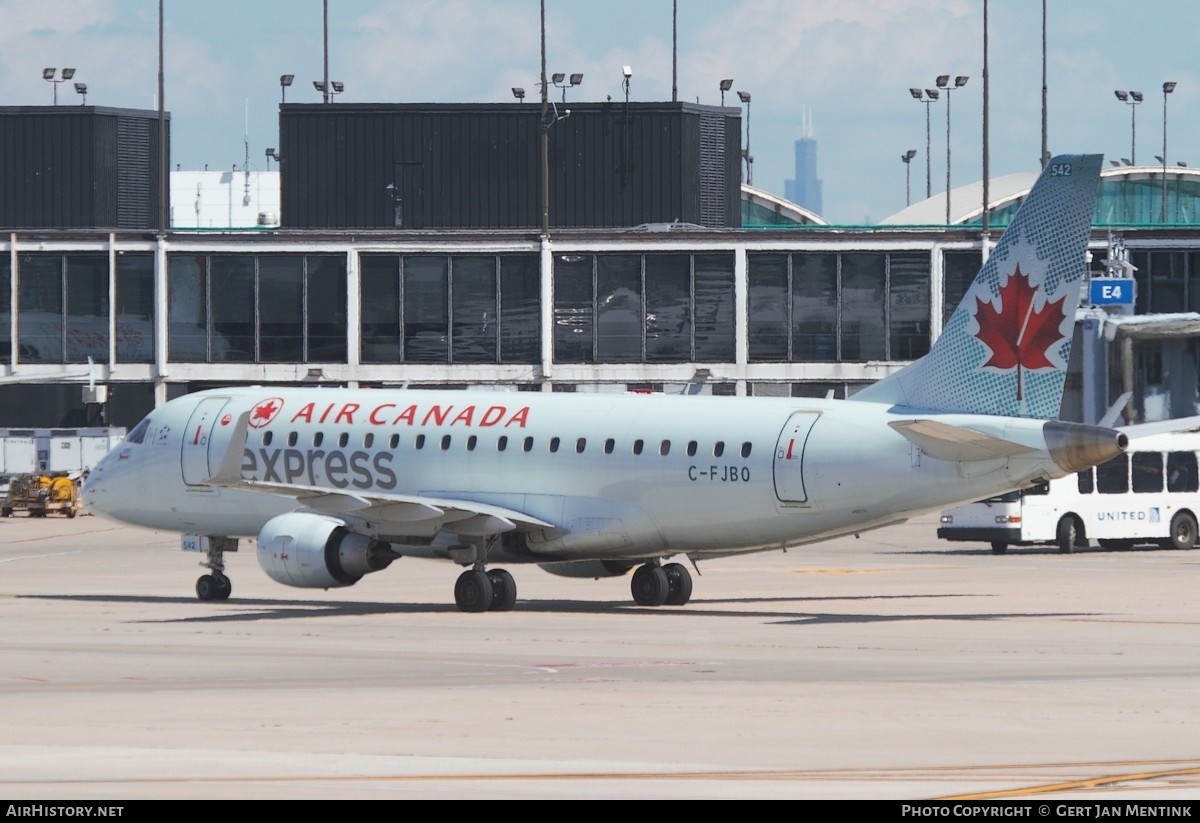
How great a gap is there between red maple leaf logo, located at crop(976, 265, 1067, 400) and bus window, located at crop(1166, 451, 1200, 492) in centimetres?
2865

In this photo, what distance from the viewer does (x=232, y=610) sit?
39.6 meters

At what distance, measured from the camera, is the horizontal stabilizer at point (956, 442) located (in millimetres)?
34156

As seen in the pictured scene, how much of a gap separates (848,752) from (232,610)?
74.4 ft

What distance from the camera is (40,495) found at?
83.2 meters

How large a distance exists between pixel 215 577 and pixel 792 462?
1283 centimetres

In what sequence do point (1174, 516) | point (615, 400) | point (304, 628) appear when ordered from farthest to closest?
1. point (1174, 516)
2. point (615, 400)
3. point (304, 628)

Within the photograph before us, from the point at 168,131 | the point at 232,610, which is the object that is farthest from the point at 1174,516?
the point at 168,131

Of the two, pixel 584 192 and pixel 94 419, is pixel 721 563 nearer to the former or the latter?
pixel 94 419

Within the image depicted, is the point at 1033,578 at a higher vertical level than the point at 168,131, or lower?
lower

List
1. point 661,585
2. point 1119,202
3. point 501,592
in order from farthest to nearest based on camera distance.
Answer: point 1119,202
point 661,585
point 501,592

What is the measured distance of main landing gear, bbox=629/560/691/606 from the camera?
39.6m

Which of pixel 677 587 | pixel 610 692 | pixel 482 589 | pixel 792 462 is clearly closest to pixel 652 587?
pixel 677 587

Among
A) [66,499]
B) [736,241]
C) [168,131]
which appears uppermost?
[168,131]

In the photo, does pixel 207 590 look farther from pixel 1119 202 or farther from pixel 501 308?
pixel 1119 202
